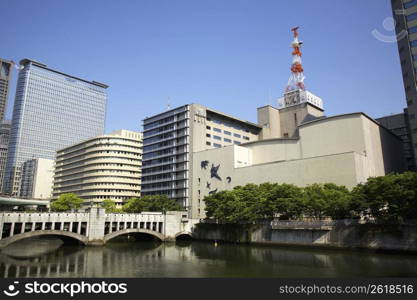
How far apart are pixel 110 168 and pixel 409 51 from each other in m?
130

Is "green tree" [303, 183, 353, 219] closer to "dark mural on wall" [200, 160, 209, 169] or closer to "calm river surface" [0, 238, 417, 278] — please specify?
"calm river surface" [0, 238, 417, 278]

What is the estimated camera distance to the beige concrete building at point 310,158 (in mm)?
87250

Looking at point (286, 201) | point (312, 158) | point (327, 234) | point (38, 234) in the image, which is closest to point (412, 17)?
point (312, 158)

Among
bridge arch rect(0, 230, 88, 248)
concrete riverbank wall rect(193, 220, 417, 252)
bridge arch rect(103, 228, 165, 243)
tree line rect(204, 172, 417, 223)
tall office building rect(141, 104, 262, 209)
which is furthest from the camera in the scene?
tall office building rect(141, 104, 262, 209)

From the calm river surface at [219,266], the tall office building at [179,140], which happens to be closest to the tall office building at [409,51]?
the calm river surface at [219,266]

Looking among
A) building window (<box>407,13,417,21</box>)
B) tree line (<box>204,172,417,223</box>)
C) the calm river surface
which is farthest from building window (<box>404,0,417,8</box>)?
→ the calm river surface

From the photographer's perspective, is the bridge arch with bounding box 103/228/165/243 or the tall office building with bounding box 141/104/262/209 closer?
the bridge arch with bounding box 103/228/165/243

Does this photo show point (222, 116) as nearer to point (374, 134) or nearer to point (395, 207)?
point (374, 134)

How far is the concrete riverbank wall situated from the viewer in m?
57.3

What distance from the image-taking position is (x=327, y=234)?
67.8 meters

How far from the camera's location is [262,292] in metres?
22.9

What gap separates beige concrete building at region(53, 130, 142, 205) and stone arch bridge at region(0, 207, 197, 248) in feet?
229

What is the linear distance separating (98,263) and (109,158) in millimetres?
113937

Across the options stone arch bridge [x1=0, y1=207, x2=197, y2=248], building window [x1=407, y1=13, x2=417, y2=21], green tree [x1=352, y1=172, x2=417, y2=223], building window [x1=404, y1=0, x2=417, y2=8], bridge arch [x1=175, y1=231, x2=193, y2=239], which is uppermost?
building window [x1=404, y1=0, x2=417, y2=8]
